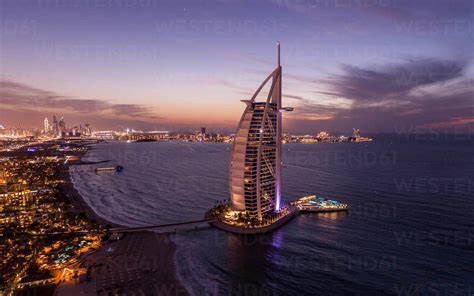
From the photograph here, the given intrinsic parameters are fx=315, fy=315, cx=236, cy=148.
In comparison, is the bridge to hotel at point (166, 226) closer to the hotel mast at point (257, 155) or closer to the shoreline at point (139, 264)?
the shoreline at point (139, 264)

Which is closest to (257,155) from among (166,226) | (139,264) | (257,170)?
(257,170)

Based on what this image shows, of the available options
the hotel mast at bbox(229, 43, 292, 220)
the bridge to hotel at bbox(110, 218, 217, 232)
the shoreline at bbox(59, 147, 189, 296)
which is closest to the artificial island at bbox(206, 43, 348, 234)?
the hotel mast at bbox(229, 43, 292, 220)

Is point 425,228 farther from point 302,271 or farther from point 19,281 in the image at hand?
point 19,281

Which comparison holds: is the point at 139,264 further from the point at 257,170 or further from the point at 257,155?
the point at 257,155

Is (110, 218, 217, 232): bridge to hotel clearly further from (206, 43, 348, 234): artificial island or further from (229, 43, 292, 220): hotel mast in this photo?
(229, 43, 292, 220): hotel mast

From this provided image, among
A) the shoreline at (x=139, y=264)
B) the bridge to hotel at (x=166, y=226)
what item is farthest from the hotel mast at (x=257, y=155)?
the shoreline at (x=139, y=264)

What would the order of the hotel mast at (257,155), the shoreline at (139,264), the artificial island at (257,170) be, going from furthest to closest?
1. the hotel mast at (257,155)
2. the artificial island at (257,170)
3. the shoreline at (139,264)
